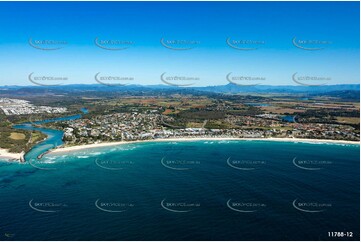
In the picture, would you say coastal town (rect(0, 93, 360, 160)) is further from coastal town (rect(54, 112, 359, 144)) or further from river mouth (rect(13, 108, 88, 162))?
river mouth (rect(13, 108, 88, 162))

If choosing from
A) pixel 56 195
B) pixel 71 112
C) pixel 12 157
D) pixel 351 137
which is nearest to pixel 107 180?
pixel 56 195

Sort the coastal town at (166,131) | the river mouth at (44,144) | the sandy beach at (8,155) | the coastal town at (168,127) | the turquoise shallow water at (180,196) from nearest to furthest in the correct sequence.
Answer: the turquoise shallow water at (180,196)
the sandy beach at (8,155)
the river mouth at (44,144)
the coastal town at (168,127)
the coastal town at (166,131)

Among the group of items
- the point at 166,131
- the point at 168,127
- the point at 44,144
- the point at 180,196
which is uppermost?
the point at 168,127

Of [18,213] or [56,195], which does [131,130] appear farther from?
[18,213]

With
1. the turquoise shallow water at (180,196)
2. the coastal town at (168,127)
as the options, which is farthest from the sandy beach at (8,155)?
the turquoise shallow water at (180,196)

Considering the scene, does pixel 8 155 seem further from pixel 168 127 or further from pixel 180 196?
pixel 168 127

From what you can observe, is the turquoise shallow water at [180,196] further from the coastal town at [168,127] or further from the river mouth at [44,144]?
the coastal town at [168,127]

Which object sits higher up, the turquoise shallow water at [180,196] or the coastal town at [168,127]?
the coastal town at [168,127]

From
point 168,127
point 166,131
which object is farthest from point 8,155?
point 168,127
